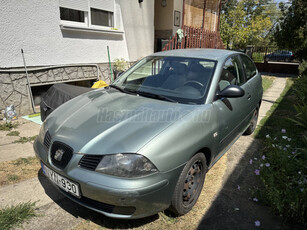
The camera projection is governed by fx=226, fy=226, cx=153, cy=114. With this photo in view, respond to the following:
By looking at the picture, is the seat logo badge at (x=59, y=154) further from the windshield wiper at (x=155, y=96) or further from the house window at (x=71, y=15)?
the house window at (x=71, y=15)

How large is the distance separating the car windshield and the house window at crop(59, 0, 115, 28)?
3.38 metres

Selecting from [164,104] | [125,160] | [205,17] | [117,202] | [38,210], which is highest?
[205,17]

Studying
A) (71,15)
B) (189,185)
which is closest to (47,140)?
(189,185)

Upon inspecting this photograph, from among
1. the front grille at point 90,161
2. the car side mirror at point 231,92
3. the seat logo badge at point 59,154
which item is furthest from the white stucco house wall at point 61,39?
the car side mirror at point 231,92

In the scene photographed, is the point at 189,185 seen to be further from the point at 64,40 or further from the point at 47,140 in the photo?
the point at 64,40

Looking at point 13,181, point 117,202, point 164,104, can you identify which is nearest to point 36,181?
point 13,181

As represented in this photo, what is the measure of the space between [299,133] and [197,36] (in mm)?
6625

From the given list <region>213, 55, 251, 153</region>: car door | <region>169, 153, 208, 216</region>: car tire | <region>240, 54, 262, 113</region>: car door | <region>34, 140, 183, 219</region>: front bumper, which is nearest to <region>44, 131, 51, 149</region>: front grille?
<region>34, 140, 183, 219</region>: front bumper

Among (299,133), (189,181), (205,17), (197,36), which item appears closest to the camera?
(189,181)

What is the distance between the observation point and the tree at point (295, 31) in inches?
425

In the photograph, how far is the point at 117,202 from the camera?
1.73 metres

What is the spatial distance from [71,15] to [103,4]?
3.41 ft

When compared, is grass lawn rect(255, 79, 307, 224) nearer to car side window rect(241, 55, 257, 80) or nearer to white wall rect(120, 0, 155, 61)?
car side window rect(241, 55, 257, 80)

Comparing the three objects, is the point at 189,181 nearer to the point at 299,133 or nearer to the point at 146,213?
the point at 146,213
